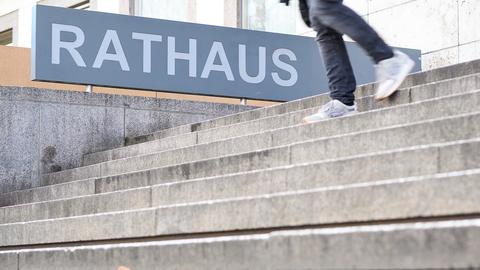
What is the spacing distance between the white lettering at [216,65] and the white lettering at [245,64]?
0.45 feet

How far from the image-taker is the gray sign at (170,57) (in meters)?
10.8

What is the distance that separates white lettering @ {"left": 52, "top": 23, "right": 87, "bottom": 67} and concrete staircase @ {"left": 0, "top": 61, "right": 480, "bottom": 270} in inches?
85.8

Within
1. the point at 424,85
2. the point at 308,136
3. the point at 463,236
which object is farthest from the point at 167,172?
the point at 463,236

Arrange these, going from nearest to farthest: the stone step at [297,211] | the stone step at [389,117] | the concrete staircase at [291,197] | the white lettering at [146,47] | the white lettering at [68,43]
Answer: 1. the concrete staircase at [291,197]
2. the stone step at [297,211]
3. the stone step at [389,117]
4. the white lettering at [68,43]
5. the white lettering at [146,47]

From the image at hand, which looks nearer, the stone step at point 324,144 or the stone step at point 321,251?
the stone step at point 321,251

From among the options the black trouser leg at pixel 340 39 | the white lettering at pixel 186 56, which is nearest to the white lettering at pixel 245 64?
the white lettering at pixel 186 56

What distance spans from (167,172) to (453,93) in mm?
2155

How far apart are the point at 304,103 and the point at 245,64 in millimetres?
3473

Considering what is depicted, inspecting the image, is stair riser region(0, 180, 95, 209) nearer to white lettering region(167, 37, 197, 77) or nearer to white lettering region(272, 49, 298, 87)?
white lettering region(167, 37, 197, 77)

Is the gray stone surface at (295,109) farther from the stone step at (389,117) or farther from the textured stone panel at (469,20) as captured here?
the textured stone panel at (469,20)

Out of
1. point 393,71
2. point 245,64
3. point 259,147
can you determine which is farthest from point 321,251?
point 245,64

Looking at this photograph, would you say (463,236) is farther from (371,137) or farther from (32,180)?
(32,180)

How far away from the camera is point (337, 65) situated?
21.8 ft

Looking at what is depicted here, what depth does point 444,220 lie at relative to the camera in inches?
168
